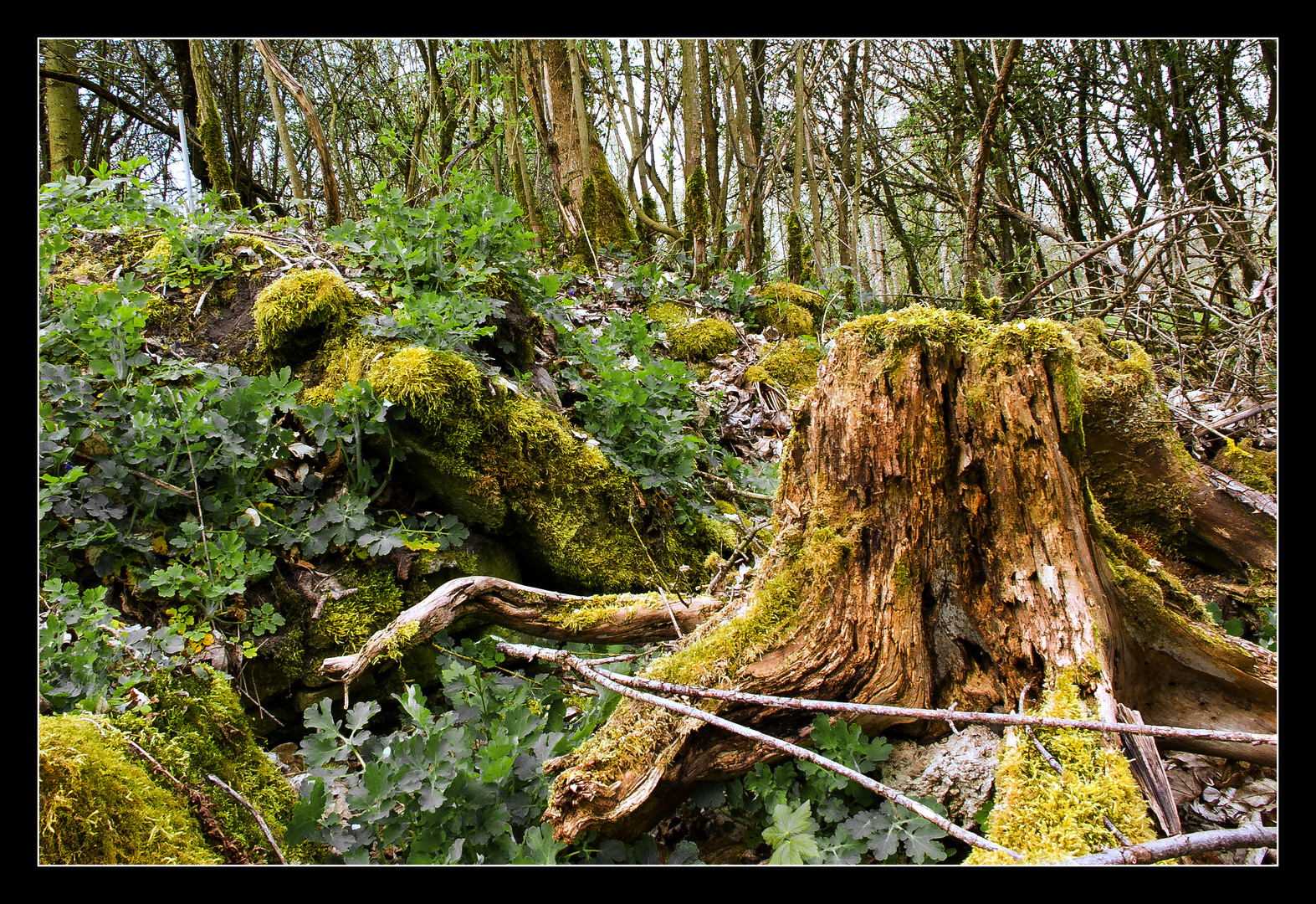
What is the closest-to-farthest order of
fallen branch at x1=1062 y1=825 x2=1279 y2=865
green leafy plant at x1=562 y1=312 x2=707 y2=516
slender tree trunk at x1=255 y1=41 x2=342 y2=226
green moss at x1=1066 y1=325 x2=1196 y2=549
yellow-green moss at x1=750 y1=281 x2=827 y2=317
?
fallen branch at x1=1062 y1=825 x2=1279 y2=865 < green moss at x1=1066 y1=325 x2=1196 y2=549 < green leafy plant at x1=562 y1=312 x2=707 y2=516 < slender tree trunk at x1=255 y1=41 x2=342 y2=226 < yellow-green moss at x1=750 y1=281 x2=827 y2=317

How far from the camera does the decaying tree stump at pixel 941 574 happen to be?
6.47 ft

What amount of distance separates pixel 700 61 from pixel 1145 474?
7.99 meters

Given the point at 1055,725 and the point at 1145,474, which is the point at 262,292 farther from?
the point at 1145,474

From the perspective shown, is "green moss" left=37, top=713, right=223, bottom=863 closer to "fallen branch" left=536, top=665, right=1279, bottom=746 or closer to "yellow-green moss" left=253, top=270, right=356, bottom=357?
"fallen branch" left=536, top=665, right=1279, bottom=746

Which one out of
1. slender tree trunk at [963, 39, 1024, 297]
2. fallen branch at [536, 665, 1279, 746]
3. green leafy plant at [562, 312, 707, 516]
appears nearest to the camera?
fallen branch at [536, 665, 1279, 746]

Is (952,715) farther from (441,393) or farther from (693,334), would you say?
(693,334)

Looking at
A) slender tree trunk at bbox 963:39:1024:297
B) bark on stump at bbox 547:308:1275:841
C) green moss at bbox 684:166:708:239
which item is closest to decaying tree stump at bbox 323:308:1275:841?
bark on stump at bbox 547:308:1275:841

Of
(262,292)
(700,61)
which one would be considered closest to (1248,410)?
(262,292)

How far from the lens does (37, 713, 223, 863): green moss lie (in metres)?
1.62

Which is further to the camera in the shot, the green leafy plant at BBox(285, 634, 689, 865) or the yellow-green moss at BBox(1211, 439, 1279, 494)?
the yellow-green moss at BBox(1211, 439, 1279, 494)

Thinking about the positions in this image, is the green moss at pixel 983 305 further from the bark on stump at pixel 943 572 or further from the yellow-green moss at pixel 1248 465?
the yellow-green moss at pixel 1248 465

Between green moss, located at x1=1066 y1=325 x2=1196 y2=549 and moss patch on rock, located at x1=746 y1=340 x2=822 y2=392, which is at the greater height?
moss patch on rock, located at x1=746 y1=340 x2=822 y2=392

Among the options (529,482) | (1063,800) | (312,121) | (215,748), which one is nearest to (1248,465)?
(1063,800)
